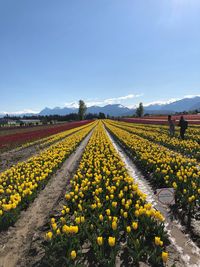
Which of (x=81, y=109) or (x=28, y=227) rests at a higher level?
(x=81, y=109)

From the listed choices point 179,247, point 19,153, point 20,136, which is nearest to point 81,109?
point 20,136

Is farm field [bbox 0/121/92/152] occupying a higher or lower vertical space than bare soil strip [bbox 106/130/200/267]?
higher

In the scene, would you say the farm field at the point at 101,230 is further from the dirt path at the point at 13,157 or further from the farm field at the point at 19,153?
the farm field at the point at 19,153

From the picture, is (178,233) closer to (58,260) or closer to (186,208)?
(186,208)

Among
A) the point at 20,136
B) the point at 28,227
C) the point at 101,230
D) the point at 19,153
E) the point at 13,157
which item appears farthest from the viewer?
the point at 20,136

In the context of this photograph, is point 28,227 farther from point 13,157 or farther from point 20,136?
point 20,136

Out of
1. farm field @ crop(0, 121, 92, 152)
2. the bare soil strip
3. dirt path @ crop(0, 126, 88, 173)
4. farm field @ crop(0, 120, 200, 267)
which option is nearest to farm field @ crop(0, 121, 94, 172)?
dirt path @ crop(0, 126, 88, 173)

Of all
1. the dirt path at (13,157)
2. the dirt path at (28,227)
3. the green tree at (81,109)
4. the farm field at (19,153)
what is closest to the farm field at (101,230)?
the dirt path at (28,227)

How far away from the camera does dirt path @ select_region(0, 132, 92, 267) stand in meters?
4.97

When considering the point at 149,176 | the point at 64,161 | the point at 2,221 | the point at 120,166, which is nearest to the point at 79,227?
the point at 2,221

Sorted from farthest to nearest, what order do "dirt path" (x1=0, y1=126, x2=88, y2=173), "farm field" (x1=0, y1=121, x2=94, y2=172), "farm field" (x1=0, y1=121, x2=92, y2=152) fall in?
"farm field" (x1=0, y1=121, x2=92, y2=152) < "farm field" (x1=0, y1=121, x2=94, y2=172) < "dirt path" (x1=0, y1=126, x2=88, y2=173)

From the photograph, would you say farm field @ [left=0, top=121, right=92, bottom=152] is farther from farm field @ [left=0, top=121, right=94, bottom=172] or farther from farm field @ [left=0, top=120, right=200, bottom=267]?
farm field @ [left=0, top=120, right=200, bottom=267]

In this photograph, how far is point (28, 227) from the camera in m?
6.19

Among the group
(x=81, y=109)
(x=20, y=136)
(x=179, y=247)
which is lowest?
(x=179, y=247)
